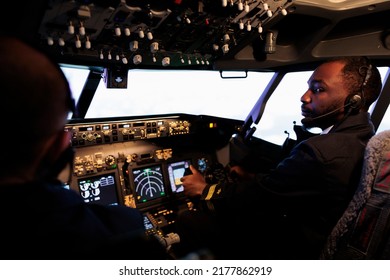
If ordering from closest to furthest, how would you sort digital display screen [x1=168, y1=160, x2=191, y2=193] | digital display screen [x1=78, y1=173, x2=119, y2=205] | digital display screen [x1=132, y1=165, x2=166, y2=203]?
digital display screen [x1=78, y1=173, x2=119, y2=205] → digital display screen [x1=132, y1=165, x2=166, y2=203] → digital display screen [x1=168, y1=160, x2=191, y2=193]

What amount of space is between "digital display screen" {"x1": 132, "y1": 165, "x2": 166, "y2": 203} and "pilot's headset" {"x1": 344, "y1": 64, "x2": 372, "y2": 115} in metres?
1.45

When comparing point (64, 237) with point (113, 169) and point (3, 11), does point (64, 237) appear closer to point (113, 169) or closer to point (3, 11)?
point (3, 11)

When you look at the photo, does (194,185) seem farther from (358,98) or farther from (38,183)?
(38,183)

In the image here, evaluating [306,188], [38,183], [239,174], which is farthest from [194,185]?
[38,183]

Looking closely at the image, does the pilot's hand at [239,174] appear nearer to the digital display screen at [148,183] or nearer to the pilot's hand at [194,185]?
the pilot's hand at [194,185]

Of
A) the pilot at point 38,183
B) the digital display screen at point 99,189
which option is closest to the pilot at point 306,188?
the digital display screen at point 99,189

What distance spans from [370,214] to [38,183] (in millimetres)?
1244

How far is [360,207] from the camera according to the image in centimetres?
127

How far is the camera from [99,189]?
2119mm

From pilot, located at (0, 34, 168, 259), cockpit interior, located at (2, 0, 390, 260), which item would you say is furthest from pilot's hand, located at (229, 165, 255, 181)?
pilot, located at (0, 34, 168, 259)

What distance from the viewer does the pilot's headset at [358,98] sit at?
1.55m

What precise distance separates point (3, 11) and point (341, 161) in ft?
5.37

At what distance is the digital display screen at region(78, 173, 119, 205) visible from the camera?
2058 mm

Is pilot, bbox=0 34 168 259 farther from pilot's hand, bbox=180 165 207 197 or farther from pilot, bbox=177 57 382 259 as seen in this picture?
pilot's hand, bbox=180 165 207 197
